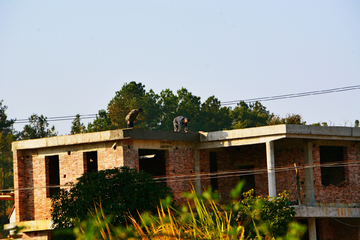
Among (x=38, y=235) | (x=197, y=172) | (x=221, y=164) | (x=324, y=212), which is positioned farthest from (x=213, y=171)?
(x=38, y=235)

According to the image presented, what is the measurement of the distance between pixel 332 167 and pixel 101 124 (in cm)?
3616

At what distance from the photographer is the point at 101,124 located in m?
56.4

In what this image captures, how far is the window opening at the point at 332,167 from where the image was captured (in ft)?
77.6

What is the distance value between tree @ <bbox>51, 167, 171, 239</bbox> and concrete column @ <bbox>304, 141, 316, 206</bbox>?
6.60 metres

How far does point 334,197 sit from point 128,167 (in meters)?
9.39

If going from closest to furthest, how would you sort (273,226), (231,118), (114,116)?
(273,226) < (114,116) < (231,118)

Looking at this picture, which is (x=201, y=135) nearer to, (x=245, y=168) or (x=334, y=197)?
(x=245, y=168)

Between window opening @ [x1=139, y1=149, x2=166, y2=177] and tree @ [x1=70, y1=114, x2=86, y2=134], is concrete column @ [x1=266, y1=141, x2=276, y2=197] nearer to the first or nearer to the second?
window opening @ [x1=139, y1=149, x2=166, y2=177]

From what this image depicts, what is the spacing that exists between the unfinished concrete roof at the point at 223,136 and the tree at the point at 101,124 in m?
32.8

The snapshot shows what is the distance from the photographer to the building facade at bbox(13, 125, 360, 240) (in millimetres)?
19812

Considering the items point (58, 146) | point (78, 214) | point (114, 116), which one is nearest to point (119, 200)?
point (78, 214)

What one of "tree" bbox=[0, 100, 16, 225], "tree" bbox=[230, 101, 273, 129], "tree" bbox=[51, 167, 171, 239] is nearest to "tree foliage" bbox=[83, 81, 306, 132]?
"tree" bbox=[230, 101, 273, 129]

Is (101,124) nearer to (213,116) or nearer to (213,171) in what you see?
(213,116)

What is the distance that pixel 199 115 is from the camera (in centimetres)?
6069
